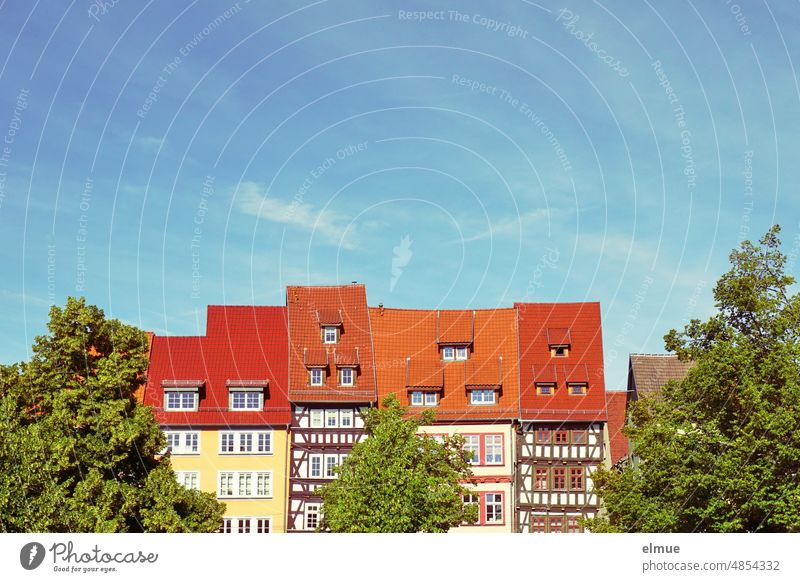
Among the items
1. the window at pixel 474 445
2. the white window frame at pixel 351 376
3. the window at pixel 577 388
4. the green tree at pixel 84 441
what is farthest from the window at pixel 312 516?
the green tree at pixel 84 441

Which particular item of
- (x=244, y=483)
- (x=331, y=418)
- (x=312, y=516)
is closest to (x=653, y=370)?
(x=331, y=418)

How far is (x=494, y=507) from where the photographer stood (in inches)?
2279

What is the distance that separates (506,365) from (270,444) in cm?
1406

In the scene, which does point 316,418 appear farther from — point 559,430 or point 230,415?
point 559,430

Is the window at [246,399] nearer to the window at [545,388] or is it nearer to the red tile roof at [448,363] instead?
the red tile roof at [448,363]

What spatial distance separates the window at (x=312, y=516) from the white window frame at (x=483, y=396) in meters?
10.4

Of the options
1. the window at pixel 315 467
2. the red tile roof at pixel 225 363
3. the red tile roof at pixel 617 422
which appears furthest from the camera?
the red tile roof at pixel 617 422

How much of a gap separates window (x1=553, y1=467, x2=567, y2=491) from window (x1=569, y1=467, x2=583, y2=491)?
0.32m

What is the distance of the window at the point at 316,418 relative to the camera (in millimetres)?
59062

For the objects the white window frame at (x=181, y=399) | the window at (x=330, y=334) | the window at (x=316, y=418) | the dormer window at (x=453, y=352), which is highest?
the window at (x=330, y=334)

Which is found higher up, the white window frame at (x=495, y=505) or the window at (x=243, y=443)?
the window at (x=243, y=443)

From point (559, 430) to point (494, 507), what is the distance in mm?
5524
